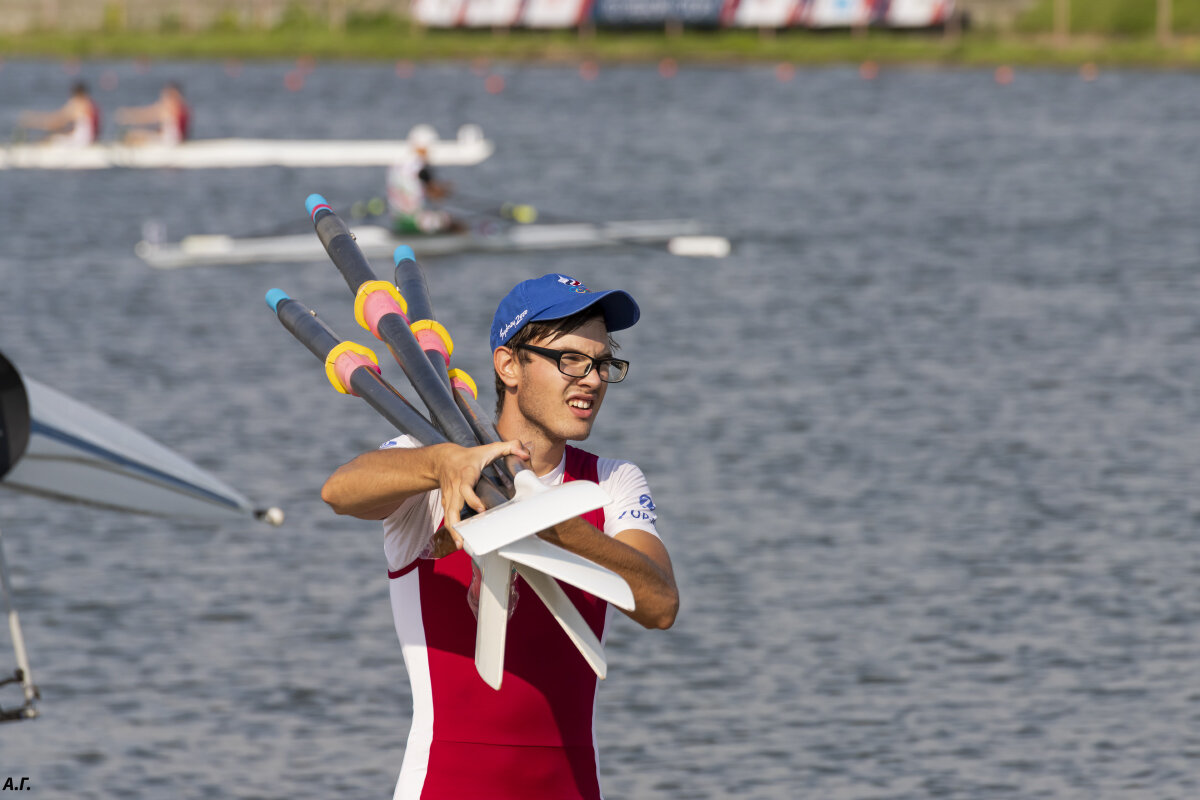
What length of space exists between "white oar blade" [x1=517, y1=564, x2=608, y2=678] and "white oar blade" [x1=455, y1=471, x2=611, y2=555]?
0.97 ft

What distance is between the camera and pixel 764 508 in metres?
15.3

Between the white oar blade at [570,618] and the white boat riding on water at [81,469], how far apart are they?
293cm

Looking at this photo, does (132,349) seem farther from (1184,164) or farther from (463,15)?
(463,15)

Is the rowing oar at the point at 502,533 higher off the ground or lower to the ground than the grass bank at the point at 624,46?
lower

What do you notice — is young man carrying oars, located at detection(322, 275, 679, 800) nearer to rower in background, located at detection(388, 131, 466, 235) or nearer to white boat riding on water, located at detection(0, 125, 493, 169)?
rower in background, located at detection(388, 131, 466, 235)

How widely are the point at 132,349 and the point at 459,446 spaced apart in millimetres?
20038

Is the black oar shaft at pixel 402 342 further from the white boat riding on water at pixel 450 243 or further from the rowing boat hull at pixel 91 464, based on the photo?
the white boat riding on water at pixel 450 243

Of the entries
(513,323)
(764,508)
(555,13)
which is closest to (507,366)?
(513,323)

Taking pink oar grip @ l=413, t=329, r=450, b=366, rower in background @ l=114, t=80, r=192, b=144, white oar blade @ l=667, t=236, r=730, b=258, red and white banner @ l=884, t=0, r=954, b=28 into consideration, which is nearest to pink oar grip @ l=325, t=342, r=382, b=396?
pink oar grip @ l=413, t=329, r=450, b=366

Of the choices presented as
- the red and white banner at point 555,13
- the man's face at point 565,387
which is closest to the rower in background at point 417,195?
the man's face at point 565,387

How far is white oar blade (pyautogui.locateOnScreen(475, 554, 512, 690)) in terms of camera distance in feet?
13.1

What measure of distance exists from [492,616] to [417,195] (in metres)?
22.8

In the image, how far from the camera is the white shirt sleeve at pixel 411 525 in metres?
4.39

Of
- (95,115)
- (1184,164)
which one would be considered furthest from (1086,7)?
(95,115)
